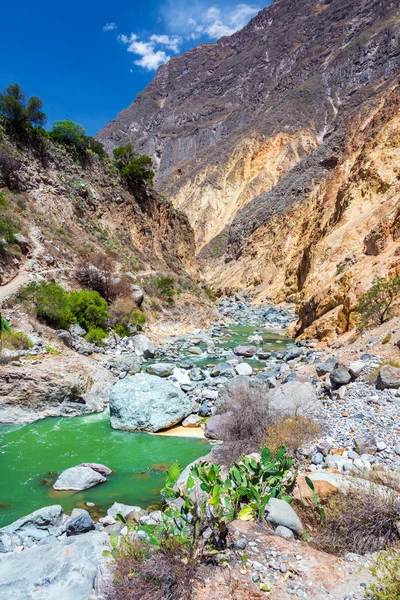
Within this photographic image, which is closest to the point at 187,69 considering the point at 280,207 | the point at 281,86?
the point at 281,86

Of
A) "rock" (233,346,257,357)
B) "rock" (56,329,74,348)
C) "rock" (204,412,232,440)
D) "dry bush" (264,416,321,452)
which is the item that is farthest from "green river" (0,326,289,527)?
"rock" (233,346,257,357)

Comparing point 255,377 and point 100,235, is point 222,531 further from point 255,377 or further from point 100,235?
point 100,235

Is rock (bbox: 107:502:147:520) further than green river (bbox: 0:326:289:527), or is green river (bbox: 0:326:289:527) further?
green river (bbox: 0:326:289:527)

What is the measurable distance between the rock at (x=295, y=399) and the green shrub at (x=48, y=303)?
11201 millimetres

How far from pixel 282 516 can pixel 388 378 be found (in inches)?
187

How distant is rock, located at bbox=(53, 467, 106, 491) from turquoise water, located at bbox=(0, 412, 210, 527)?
118mm

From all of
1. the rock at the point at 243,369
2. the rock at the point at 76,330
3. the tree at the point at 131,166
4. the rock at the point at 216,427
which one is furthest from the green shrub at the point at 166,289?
the rock at the point at 216,427

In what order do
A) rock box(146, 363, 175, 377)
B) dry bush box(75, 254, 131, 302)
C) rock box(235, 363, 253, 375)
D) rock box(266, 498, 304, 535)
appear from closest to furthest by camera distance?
rock box(266, 498, 304, 535)
rock box(146, 363, 175, 377)
rock box(235, 363, 253, 375)
dry bush box(75, 254, 131, 302)

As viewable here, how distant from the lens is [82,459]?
8461mm

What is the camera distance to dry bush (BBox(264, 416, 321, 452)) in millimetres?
6883

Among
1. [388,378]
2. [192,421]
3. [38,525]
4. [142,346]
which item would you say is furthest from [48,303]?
[388,378]

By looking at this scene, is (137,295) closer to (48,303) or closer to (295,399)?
(48,303)

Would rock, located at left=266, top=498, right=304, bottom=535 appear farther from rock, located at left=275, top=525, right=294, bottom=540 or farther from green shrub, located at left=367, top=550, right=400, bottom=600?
green shrub, located at left=367, top=550, right=400, bottom=600

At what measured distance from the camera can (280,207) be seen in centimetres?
5647
